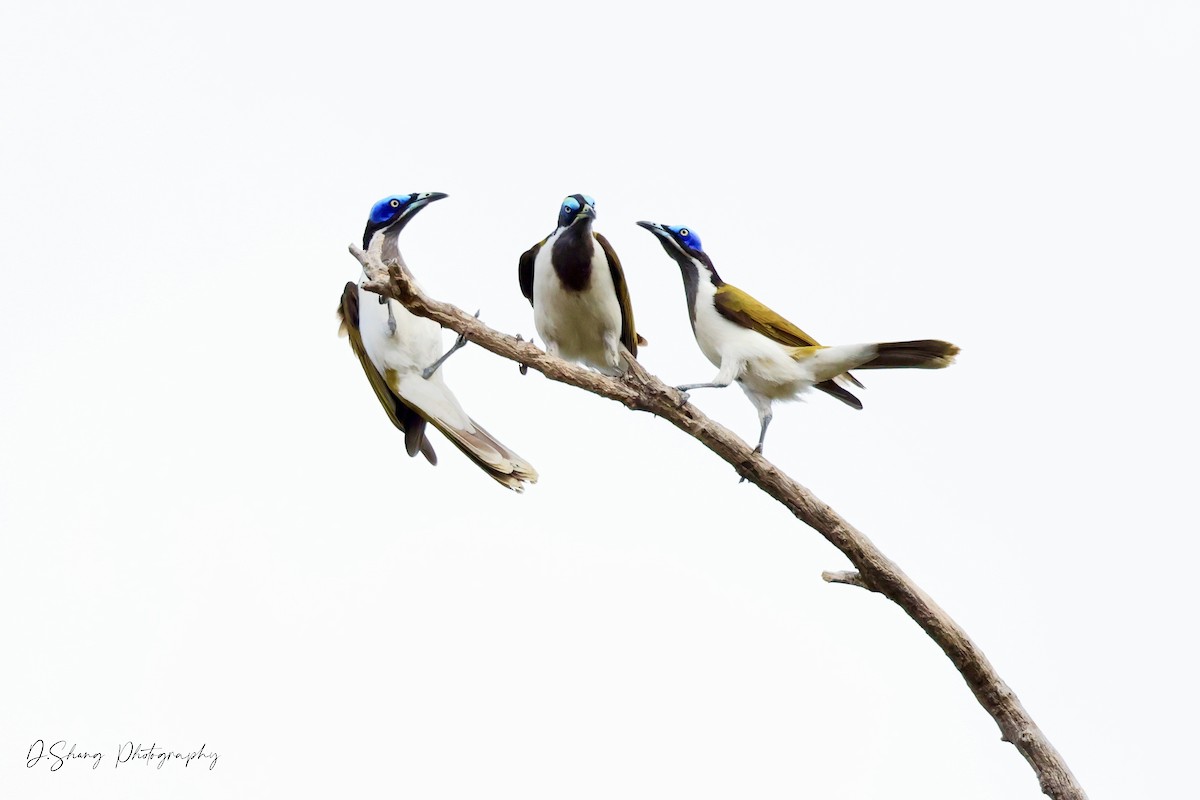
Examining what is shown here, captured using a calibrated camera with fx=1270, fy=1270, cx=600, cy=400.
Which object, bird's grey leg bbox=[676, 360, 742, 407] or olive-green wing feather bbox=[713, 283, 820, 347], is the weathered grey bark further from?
olive-green wing feather bbox=[713, 283, 820, 347]

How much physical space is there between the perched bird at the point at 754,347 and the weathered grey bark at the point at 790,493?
326mm

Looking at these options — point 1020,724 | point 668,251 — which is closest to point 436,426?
point 668,251

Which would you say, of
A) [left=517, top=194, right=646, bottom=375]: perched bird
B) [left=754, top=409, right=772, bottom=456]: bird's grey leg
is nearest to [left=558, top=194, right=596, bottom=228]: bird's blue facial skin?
[left=517, top=194, right=646, bottom=375]: perched bird

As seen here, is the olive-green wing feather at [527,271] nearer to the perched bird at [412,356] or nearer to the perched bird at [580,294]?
the perched bird at [580,294]

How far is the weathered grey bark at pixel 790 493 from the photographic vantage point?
220 inches

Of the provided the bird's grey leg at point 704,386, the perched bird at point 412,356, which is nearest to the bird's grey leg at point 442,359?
the perched bird at point 412,356

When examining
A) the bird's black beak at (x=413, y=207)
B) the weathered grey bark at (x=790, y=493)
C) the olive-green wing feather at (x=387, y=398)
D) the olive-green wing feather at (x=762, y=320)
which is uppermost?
the bird's black beak at (x=413, y=207)

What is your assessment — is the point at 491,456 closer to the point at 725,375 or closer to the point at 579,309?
the point at 579,309

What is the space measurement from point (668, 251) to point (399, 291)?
5.87 feet

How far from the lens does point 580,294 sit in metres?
6.48

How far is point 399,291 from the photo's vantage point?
5.57 metres

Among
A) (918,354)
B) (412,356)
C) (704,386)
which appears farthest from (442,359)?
(918,354)

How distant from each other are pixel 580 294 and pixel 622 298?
31 centimetres

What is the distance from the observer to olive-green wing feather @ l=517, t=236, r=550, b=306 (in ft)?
22.7
